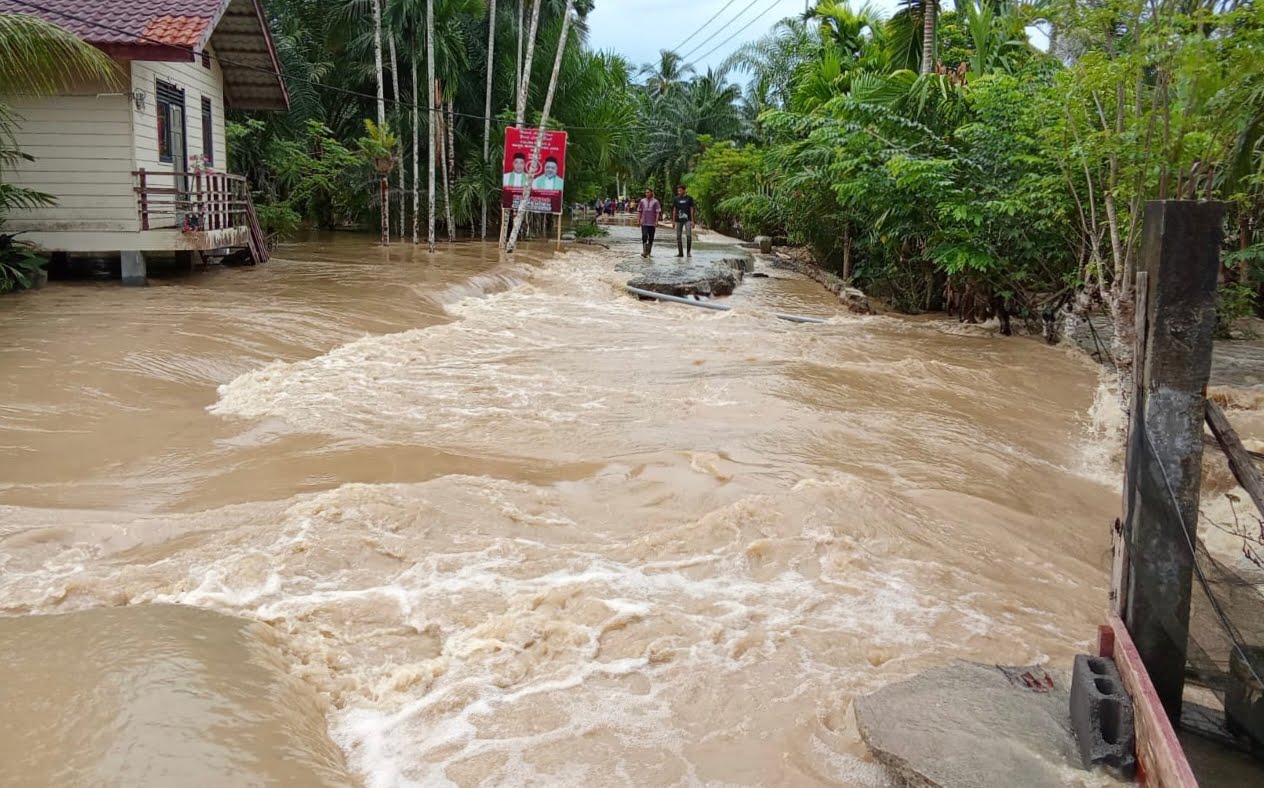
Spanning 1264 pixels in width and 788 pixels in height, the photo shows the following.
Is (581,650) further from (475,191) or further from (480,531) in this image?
(475,191)

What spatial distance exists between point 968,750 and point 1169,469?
1.18m

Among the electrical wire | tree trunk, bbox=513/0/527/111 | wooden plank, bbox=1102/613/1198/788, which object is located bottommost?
wooden plank, bbox=1102/613/1198/788

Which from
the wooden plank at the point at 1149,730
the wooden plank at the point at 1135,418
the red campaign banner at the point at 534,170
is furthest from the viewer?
the red campaign banner at the point at 534,170

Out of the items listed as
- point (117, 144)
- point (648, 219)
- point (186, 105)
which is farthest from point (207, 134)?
point (648, 219)

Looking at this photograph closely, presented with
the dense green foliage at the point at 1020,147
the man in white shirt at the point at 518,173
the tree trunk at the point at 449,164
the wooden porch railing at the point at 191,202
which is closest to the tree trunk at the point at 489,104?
the tree trunk at the point at 449,164

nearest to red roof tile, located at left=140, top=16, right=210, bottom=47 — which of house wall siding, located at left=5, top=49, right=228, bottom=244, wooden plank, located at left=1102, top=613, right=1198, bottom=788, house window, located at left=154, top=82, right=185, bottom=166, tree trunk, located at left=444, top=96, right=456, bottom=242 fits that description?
house wall siding, located at left=5, top=49, right=228, bottom=244

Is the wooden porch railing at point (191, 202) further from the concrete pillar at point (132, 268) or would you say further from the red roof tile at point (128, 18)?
the red roof tile at point (128, 18)

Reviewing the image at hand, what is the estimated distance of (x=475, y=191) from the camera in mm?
26312

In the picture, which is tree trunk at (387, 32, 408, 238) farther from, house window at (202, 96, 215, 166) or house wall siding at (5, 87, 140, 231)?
house wall siding at (5, 87, 140, 231)

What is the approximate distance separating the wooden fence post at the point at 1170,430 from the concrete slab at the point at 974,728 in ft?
1.43

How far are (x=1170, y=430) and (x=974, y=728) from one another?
4.08 ft

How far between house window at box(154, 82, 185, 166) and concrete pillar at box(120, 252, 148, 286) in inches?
68.3

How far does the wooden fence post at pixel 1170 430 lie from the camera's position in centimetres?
325

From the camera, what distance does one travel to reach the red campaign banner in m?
21.7
